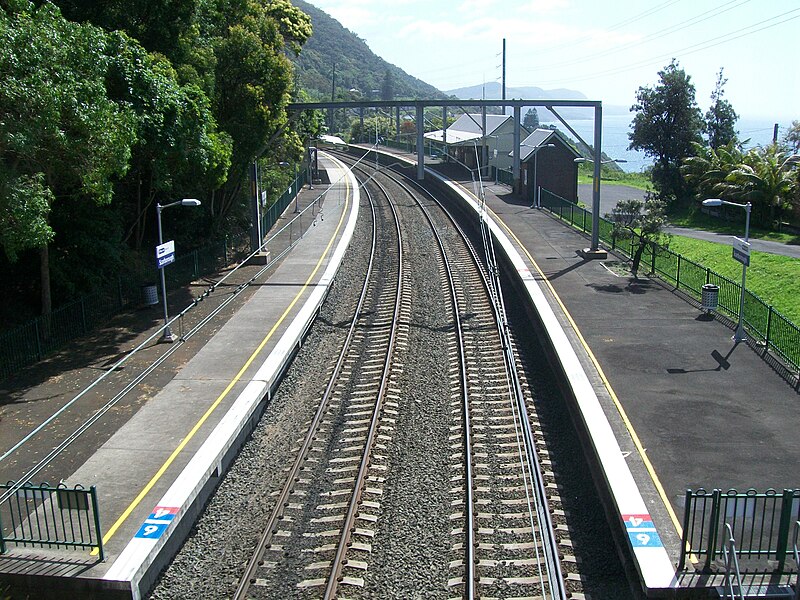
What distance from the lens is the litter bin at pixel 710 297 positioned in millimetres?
21672

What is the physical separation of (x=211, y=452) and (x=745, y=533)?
871cm

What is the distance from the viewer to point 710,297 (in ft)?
71.2

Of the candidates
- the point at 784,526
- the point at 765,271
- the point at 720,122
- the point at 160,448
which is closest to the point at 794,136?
the point at 720,122

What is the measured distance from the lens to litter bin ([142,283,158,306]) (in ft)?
78.7

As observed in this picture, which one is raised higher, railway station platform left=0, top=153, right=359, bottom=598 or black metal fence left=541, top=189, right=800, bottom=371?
black metal fence left=541, top=189, right=800, bottom=371

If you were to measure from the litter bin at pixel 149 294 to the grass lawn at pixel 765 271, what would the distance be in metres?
20.0

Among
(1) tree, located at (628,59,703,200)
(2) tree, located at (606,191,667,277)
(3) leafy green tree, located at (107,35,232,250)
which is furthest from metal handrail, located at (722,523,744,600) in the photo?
(1) tree, located at (628,59,703,200)

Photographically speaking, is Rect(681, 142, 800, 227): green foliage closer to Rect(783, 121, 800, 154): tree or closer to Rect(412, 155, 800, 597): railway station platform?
Rect(783, 121, 800, 154): tree

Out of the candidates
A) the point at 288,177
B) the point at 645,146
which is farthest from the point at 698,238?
the point at 288,177

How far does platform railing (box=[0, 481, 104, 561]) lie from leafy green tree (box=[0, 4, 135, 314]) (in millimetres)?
6204

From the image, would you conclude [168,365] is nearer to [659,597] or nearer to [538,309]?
[538,309]

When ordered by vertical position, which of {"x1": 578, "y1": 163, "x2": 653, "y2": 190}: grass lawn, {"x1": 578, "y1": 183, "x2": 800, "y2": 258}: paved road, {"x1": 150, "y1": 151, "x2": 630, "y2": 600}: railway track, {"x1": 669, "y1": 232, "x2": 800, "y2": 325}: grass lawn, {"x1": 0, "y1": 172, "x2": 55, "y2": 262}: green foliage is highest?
{"x1": 0, "y1": 172, "x2": 55, "y2": 262}: green foliage

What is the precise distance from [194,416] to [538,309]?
10.9 meters

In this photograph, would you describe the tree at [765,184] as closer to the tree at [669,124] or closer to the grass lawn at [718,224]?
the grass lawn at [718,224]
